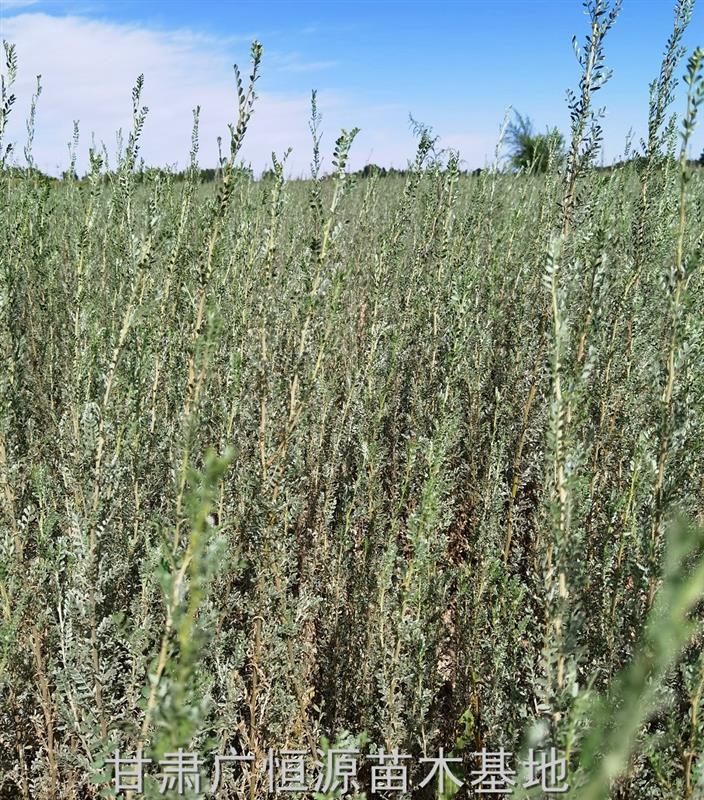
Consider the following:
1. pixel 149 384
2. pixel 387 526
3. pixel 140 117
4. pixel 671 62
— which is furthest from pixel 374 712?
pixel 671 62

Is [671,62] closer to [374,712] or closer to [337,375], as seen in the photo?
[337,375]

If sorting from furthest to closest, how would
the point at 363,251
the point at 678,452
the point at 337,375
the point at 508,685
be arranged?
the point at 363,251
the point at 337,375
the point at 508,685
the point at 678,452

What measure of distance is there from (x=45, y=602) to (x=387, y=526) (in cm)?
168

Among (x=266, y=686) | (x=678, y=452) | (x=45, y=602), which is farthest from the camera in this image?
(x=45, y=602)

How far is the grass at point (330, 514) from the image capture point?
5.35 feet

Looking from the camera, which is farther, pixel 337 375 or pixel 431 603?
pixel 337 375

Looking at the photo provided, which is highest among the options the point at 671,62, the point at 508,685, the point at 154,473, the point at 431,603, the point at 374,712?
the point at 671,62

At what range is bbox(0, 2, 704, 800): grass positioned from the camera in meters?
1.63

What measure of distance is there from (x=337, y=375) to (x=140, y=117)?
1.89 m

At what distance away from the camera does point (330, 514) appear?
2.96m

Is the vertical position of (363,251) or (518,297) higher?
(363,251)

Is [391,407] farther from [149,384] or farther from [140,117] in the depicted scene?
[140,117]

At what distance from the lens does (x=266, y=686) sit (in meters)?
2.29

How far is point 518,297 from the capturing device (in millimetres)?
4500
